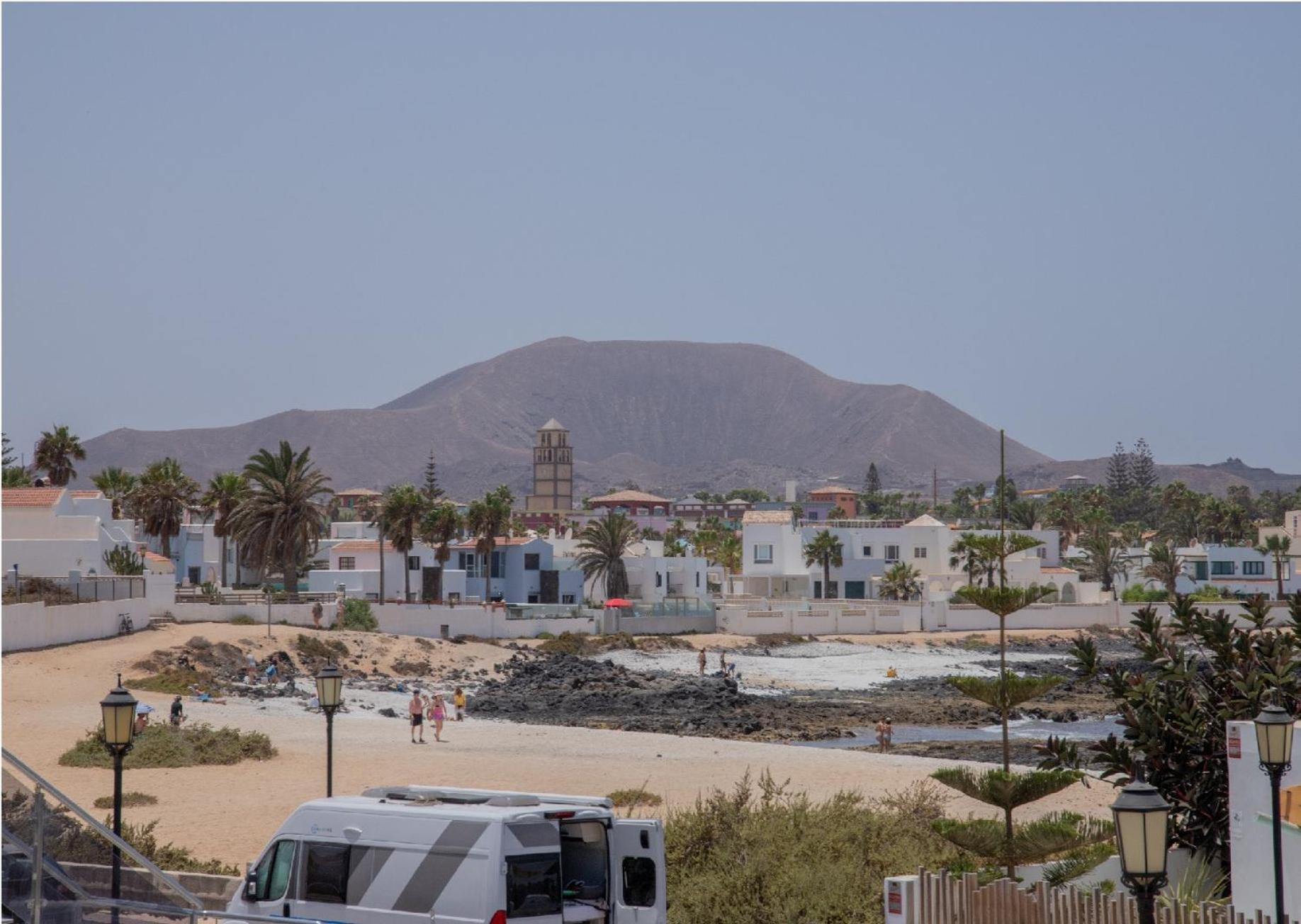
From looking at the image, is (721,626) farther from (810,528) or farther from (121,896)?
(121,896)

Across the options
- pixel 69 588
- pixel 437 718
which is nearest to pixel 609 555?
pixel 69 588

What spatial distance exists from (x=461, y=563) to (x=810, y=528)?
Result: 24158 millimetres

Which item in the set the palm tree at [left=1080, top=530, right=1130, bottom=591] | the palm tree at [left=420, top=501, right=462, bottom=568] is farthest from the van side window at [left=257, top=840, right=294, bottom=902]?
the palm tree at [left=1080, top=530, right=1130, bottom=591]

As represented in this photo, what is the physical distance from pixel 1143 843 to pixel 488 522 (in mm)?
72306

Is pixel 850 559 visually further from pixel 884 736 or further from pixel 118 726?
pixel 118 726

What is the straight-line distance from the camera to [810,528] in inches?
3777

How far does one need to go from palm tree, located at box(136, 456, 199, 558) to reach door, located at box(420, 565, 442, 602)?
12.9 m

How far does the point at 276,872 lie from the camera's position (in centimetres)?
1205

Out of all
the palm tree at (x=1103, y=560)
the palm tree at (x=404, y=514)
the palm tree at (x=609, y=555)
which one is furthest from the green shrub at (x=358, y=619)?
the palm tree at (x=1103, y=560)

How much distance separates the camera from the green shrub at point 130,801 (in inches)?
948

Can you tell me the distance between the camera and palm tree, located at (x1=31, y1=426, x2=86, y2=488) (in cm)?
7088

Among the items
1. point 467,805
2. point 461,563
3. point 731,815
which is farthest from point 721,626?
point 467,805

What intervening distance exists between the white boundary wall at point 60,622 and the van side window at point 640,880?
112ft

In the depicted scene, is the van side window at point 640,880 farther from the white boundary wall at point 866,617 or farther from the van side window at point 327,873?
the white boundary wall at point 866,617
